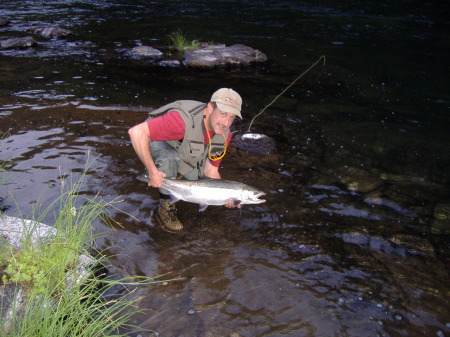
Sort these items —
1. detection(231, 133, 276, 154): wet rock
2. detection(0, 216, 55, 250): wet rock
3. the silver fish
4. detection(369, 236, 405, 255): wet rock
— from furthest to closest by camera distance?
detection(231, 133, 276, 154): wet rock, detection(369, 236, 405, 255): wet rock, the silver fish, detection(0, 216, 55, 250): wet rock

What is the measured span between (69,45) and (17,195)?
10440 millimetres

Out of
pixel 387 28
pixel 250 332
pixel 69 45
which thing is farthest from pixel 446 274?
pixel 387 28

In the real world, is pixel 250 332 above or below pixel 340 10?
below

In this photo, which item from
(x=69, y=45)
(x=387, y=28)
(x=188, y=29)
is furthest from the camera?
(x=387, y=28)

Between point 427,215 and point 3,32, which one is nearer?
point 427,215

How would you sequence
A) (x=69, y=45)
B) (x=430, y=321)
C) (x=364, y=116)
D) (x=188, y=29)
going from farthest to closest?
(x=188, y=29) → (x=69, y=45) → (x=364, y=116) → (x=430, y=321)

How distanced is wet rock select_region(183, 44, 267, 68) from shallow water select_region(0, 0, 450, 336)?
58cm

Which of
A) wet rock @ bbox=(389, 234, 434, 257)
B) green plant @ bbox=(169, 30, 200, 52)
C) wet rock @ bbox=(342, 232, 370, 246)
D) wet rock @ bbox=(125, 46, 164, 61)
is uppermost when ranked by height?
green plant @ bbox=(169, 30, 200, 52)

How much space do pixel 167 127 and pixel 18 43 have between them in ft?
39.2

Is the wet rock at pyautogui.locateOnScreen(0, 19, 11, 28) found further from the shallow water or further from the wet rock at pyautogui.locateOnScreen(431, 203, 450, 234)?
the wet rock at pyautogui.locateOnScreen(431, 203, 450, 234)

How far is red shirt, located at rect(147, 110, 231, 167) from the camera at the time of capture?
14.8 feet

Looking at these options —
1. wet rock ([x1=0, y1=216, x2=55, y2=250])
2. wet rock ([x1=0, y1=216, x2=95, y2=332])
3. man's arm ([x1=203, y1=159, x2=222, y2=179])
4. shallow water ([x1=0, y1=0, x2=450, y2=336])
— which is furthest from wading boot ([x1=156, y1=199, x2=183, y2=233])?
wet rock ([x1=0, y1=216, x2=55, y2=250])

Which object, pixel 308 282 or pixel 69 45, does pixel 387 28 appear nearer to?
pixel 69 45

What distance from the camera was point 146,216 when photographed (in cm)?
548
